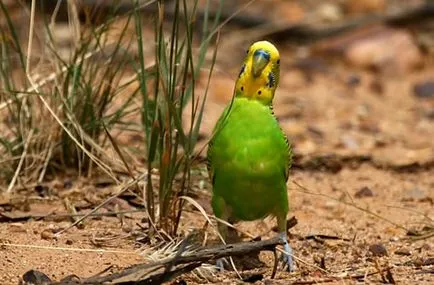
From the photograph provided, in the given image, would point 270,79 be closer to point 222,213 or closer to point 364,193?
point 222,213

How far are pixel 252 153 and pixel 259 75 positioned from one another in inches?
11.5

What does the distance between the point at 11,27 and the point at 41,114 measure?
384mm

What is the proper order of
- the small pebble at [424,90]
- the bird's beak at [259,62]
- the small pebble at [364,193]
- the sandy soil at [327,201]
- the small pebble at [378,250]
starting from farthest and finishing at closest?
the small pebble at [424,90]
the small pebble at [364,193]
the small pebble at [378,250]
the bird's beak at [259,62]
the sandy soil at [327,201]

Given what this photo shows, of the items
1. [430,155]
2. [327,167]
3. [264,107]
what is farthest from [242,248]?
[430,155]

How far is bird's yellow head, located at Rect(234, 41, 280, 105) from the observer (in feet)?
11.9

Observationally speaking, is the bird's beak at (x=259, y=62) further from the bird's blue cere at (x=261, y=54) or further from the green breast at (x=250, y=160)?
the green breast at (x=250, y=160)

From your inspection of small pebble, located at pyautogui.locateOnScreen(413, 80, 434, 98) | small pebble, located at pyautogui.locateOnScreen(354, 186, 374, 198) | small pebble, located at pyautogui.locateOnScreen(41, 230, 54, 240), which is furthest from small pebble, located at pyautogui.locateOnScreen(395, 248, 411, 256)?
small pebble, located at pyautogui.locateOnScreen(413, 80, 434, 98)

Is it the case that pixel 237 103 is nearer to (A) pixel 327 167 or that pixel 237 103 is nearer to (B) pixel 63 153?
(B) pixel 63 153

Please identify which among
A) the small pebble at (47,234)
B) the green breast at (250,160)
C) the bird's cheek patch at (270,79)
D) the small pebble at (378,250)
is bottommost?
the small pebble at (378,250)

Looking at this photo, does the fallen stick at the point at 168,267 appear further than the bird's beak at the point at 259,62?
No

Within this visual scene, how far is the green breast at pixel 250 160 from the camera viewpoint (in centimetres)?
350

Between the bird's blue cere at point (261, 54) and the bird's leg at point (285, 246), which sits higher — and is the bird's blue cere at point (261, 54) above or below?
above

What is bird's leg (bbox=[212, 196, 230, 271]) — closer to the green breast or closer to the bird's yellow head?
the green breast

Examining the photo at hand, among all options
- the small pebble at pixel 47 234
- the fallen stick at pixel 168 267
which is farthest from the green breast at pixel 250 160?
the small pebble at pixel 47 234
